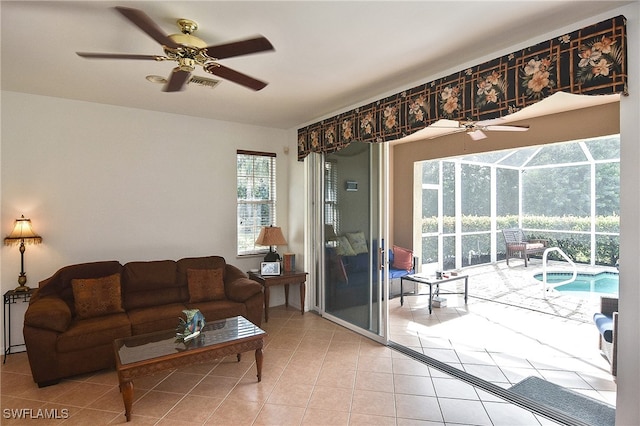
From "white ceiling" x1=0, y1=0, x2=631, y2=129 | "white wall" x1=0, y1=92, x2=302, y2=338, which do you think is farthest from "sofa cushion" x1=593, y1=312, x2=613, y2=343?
"white wall" x1=0, y1=92, x2=302, y2=338

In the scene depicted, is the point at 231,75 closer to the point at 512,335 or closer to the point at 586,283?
the point at 512,335

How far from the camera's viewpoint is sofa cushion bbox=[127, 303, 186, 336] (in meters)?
3.20

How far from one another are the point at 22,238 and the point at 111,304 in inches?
44.0

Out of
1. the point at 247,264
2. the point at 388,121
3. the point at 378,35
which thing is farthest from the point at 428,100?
the point at 247,264

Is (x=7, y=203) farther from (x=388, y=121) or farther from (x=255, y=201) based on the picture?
(x=388, y=121)

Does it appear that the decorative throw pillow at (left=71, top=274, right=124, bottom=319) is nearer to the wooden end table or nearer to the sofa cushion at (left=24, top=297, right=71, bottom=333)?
the sofa cushion at (left=24, top=297, right=71, bottom=333)

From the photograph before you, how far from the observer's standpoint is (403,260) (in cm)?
558

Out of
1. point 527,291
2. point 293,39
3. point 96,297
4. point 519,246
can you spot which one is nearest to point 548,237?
point 519,246

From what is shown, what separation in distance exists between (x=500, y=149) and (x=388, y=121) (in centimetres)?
267

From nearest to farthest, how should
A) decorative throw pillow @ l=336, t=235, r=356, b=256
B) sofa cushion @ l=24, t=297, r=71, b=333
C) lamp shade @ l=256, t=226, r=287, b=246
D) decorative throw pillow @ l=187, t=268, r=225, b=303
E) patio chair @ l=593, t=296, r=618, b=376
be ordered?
sofa cushion @ l=24, t=297, r=71, b=333 → patio chair @ l=593, t=296, r=618, b=376 → decorative throw pillow @ l=187, t=268, r=225, b=303 → decorative throw pillow @ l=336, t=235, r=356, b=256 → lamp shade @ l=256, t=226, r=287, b=246

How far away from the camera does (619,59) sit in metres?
1.90

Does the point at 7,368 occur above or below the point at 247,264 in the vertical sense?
below

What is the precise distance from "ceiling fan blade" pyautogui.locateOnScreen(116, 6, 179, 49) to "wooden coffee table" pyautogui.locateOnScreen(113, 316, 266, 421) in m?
2.11

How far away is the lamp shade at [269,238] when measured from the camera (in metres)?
4.55
